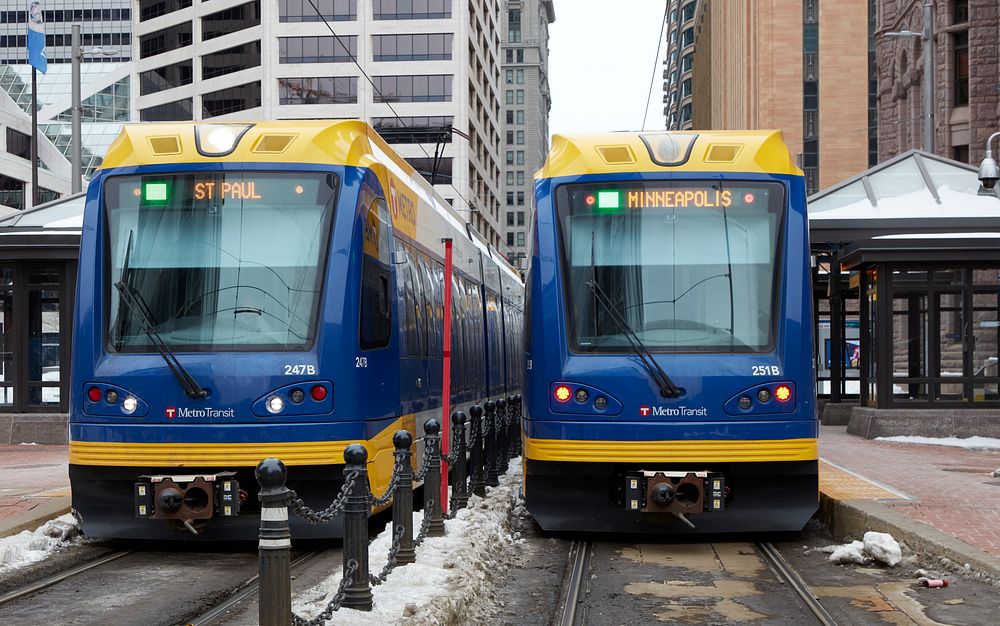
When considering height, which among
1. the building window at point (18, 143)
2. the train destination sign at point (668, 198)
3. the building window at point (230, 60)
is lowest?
the train destination sign at point (668, 198)

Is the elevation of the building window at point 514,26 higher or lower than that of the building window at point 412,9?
higher

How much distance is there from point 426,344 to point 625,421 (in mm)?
3644

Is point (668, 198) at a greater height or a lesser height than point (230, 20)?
lesser

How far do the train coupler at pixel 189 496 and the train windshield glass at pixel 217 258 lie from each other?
997mm

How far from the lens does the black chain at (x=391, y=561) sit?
24.2 feet

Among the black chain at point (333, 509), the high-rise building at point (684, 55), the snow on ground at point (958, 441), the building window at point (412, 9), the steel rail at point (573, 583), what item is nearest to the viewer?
the black chain at point (333, 509)

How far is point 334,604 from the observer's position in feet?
20.9

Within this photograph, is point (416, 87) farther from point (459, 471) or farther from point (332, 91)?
point (459, 471)

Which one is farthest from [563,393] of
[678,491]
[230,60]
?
[230,60]

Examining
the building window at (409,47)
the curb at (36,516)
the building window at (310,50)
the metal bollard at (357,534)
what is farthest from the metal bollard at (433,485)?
the building window at (409,47)

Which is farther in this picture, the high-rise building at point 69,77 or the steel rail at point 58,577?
the high-rise building at point 69,77

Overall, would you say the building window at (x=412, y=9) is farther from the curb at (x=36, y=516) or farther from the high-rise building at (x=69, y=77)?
the curb at (x=36, y=516)

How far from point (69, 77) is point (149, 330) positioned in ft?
317

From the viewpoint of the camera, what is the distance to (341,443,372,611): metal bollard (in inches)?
269
